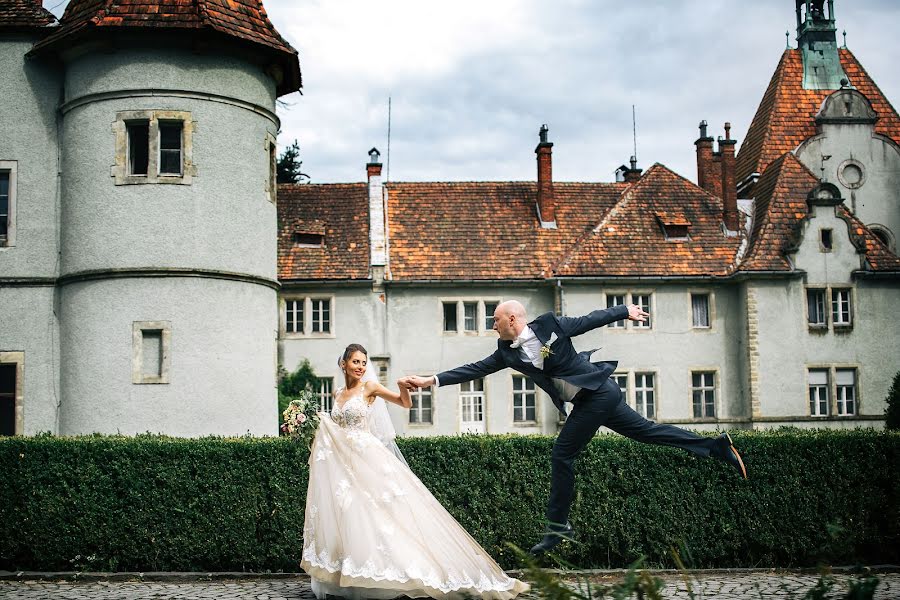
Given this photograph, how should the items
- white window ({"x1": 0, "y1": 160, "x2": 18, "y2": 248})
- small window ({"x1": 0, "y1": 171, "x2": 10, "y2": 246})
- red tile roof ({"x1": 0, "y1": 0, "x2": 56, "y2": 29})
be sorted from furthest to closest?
red tile roof ({"x1": 0, "y1": 0, "x2": 56, "y2": 29}) < small window ({"x1": 0, "y1": 171, "x2": 10, "y2": 246}) < white window ({"x1": 0, "y1": 160, "x2": 18, "y2": 248})

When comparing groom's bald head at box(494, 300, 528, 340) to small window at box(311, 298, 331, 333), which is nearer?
groom's bald head at box(494, 300, 528, 340)

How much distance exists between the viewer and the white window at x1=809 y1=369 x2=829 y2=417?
99.6ft

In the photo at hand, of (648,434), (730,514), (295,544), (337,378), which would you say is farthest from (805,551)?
(337,378)

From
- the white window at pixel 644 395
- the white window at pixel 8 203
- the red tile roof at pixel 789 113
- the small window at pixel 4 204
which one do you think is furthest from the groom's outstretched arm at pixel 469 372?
the red tile roof at pixel 789 113

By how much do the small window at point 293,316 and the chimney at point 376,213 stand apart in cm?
286

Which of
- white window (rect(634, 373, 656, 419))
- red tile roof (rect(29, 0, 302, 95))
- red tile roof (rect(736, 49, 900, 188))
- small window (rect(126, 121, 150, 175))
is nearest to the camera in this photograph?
red tile roof (rect(29, 0, 302, 95))

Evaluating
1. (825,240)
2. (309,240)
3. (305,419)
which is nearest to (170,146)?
(305,419)

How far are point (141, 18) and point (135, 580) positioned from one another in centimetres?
1134

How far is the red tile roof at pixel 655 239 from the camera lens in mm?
30781

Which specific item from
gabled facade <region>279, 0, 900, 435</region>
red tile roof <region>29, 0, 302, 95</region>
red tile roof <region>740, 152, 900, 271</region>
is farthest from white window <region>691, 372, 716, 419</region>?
red tile roof <region>29, 0, 302, 95</region>

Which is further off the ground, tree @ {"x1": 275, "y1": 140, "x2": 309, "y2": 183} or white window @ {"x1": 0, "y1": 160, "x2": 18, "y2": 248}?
tree @ {"x1": 275, "y1": 140, "x2": 309, "y2": 183}

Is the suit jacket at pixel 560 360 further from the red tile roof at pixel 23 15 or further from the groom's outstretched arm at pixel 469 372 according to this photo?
the red tile roof at pixel 23 15

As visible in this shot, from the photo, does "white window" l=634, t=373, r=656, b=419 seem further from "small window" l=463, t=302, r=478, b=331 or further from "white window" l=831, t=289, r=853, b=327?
"white window" l=831, t=289, r=853, b=327

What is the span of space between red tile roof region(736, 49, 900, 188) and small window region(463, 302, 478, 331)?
42.8 ft
